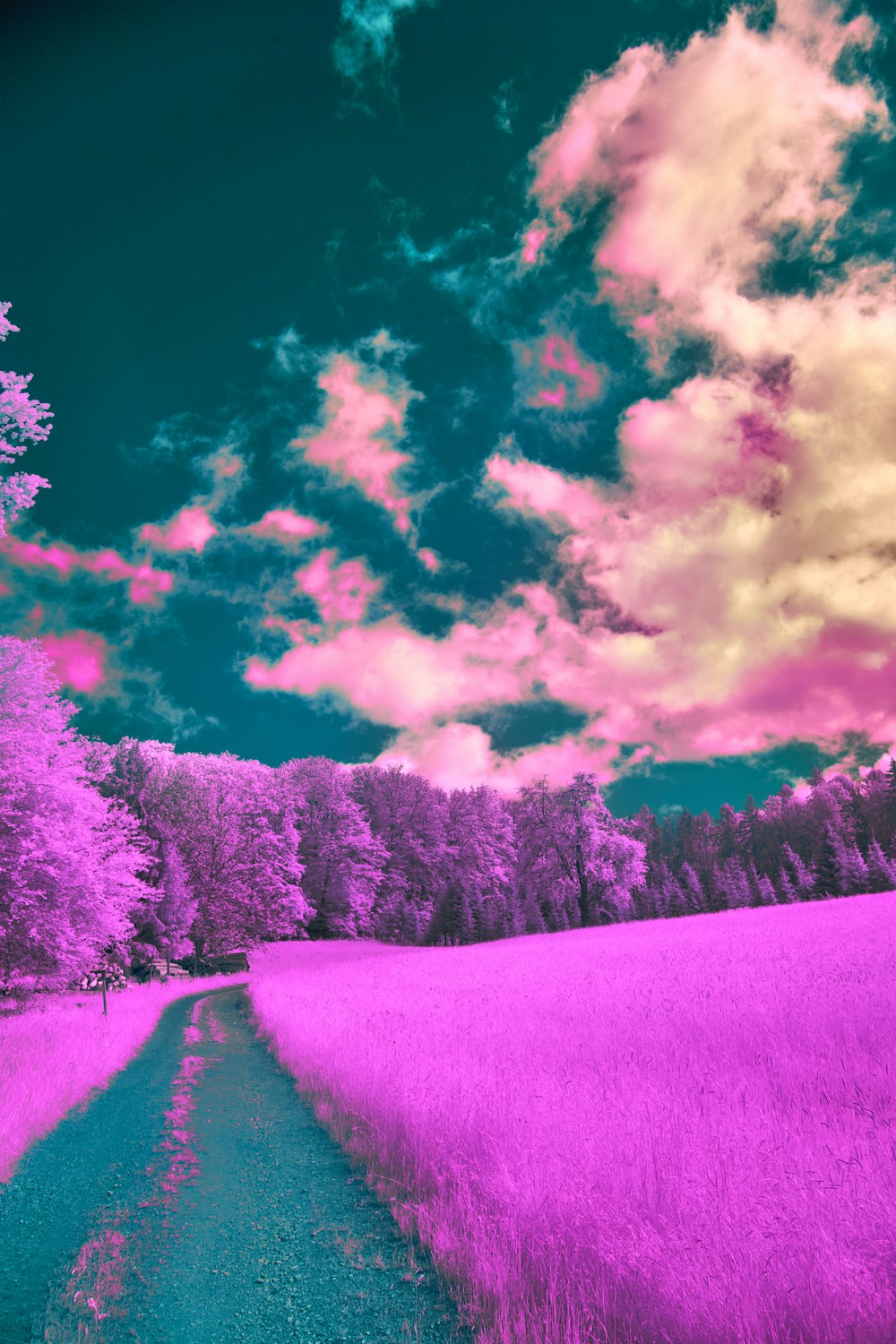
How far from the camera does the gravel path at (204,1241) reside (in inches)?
180

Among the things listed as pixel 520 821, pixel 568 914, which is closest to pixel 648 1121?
pixel 520 821

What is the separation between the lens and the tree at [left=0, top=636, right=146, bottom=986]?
13.7 meters

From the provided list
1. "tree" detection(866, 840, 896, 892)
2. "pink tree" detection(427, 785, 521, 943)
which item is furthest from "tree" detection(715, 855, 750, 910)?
"pink tree" detection(427, 785, 521, 943)

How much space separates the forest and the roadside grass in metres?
1.36

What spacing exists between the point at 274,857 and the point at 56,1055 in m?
33.4

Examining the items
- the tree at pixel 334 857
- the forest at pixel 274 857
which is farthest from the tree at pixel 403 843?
the tree at pixel 334 857

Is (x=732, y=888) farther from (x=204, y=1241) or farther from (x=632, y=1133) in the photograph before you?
(x=204, y=1241)

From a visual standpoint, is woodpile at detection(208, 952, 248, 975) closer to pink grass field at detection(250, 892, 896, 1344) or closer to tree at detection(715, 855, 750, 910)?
pink grass field at detection(250, 892, 896, 1344)

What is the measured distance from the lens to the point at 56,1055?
44.2 feet

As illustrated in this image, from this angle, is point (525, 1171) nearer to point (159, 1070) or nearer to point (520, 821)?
point (159, 1070)

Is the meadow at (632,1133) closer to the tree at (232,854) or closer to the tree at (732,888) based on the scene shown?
the tree at (232,854)

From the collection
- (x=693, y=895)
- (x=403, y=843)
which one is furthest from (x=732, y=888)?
(x=403, y=843)

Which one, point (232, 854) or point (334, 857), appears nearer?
point (232, 854)

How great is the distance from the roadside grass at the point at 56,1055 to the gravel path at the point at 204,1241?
1.48 ft
